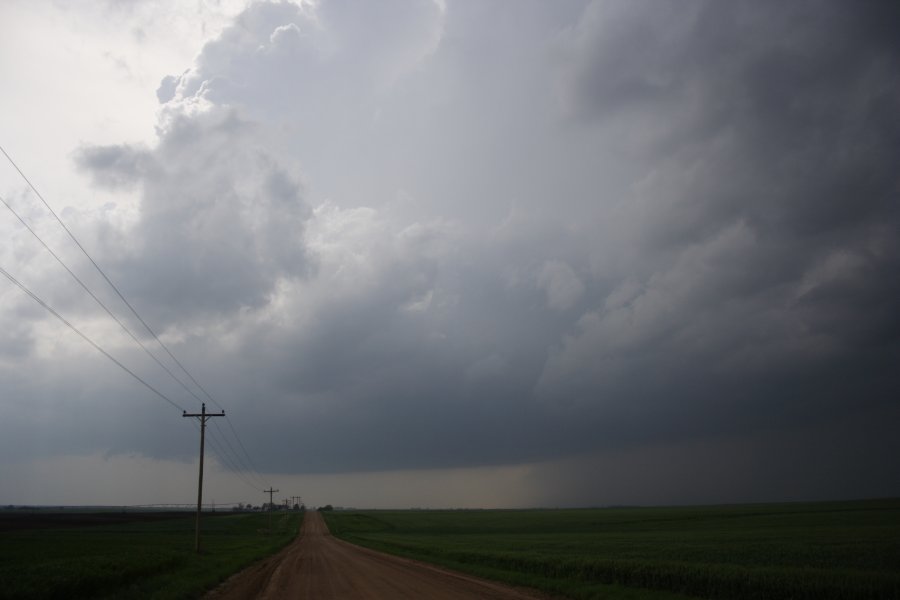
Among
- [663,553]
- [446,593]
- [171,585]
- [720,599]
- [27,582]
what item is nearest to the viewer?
[27,582]

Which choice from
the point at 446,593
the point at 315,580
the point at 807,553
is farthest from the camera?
the point at 807,553

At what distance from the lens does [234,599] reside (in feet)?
78.4

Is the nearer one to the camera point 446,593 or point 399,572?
point 446,593

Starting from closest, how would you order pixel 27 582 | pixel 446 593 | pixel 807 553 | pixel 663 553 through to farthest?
pixel 27 582 < pixel 446 593 < pixel 807 553 < pixel 663 553

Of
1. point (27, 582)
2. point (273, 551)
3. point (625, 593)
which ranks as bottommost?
point (273, 551)

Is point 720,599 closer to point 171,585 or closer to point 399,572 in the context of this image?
point 399,572

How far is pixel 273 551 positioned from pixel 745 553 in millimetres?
44032

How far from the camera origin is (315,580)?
29.7 m

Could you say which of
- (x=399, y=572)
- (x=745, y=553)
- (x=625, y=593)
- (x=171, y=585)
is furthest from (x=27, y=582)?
(x=745, y=553)

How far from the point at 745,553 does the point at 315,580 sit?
27.0 m

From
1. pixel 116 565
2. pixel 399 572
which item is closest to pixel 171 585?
pixel 116 565

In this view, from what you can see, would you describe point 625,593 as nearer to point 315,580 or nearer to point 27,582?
point 315,580

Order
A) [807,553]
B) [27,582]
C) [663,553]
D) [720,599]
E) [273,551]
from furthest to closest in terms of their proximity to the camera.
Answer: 1. [273,551]
2. [663,553]
3. [807,553]
4. [720,599]
5. [27,582]

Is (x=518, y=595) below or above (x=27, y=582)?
below
